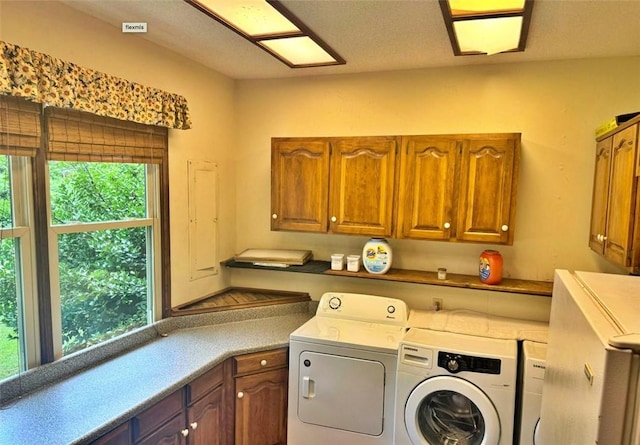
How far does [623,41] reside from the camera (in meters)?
2.20

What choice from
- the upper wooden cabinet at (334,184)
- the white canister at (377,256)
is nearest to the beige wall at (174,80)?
the upper wooden cabinet at (334,184)

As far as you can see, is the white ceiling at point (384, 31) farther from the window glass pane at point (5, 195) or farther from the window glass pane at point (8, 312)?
the window glass pane at point (8, 312)

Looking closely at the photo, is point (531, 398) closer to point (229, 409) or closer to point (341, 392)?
point (341, 392)

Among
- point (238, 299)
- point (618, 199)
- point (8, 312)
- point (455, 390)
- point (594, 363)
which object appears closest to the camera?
point (594, 363)

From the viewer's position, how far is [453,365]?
7.35 ft

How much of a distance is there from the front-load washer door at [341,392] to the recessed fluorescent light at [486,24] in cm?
184

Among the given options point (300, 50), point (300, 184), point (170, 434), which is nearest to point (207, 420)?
point (170, 434)

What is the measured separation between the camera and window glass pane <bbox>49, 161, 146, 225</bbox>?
197 cm

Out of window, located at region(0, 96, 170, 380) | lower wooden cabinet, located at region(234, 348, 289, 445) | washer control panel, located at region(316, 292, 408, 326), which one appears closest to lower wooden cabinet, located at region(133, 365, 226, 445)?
lower wooden cabinet, located at region(234, 348, 289, 445)

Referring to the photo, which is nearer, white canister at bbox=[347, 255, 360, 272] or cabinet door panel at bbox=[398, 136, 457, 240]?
cabinet door panel at bbox=[398, 136, 457, 240]

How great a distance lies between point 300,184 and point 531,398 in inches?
73.2

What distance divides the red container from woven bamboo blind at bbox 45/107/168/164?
6.98 feet

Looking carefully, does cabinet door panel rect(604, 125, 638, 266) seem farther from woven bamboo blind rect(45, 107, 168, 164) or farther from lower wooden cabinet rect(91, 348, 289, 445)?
woven bamboo blind rect(45, 107, 168, 164)

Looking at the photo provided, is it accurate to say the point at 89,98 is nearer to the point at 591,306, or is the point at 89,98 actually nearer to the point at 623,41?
the point at 591,306
